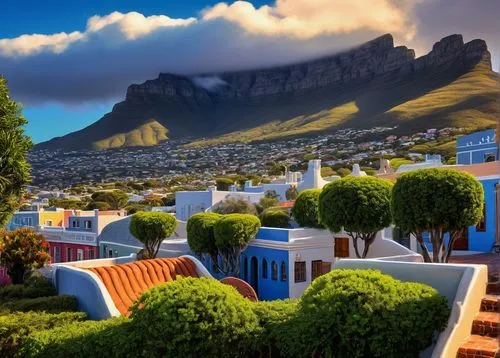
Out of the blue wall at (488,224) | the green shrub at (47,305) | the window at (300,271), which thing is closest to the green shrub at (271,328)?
the green shrub at (47,305)

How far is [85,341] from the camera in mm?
11828

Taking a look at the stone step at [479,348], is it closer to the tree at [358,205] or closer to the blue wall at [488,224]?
the tree at [358,205]

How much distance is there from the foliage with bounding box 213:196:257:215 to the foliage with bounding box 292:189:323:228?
11.6 metres

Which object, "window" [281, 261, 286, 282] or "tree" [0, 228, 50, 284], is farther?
"window" [281, 261, 286, 282]

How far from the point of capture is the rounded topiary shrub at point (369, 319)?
925 cm

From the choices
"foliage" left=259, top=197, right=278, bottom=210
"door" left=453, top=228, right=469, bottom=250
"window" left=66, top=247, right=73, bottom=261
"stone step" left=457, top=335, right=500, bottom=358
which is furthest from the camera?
"foliage" left=259, top=197, right=278, bottom=210

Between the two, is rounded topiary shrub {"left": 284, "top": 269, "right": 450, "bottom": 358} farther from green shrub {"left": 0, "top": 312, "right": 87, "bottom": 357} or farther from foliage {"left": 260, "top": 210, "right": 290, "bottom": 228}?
Answer: foliage {"left": 260, "top": 210, "right": 290, "bottom": 228}

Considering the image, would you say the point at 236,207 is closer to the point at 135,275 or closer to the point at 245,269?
the point at 245,269

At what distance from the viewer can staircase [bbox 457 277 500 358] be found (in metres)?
9.27

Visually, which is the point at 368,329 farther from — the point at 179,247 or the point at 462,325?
the point at 179,247

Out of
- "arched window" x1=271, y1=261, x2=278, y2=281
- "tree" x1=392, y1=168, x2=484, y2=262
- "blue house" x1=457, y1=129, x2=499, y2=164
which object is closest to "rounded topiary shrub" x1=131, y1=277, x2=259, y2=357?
"tree" x1=392, y1=168, x2=484, y2=262

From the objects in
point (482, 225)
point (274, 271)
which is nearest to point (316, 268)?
point (274, 271)

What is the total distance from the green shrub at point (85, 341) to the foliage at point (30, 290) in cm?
449

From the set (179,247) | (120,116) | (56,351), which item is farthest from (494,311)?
(120,116)
